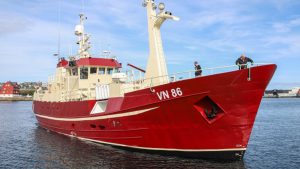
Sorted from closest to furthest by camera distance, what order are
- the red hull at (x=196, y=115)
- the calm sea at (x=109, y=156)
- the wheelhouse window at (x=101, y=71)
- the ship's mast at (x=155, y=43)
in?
the red hull at (x=196, y=115) < the calm sea at (x=109, y=156) < the ship's mast at (x=155, y=43) < the wheelhouse window at (x=101, y=71)

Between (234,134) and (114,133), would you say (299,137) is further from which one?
(114,133)

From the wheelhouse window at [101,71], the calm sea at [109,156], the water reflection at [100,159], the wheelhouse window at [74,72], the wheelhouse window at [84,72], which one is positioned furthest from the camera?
the wheelhouse window at [74,72]

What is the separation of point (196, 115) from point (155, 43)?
557 centimetres

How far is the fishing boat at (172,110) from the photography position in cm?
1428

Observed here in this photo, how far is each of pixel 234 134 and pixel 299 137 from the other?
12.5m

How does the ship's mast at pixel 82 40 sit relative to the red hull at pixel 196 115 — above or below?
above

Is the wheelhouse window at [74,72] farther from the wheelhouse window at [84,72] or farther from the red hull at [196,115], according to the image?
the red hull at [196,115]

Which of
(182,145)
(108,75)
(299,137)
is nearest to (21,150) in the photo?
(108,75)

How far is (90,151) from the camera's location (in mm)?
18844

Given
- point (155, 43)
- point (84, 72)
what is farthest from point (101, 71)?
point (155, 43)

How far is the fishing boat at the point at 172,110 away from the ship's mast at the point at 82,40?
6.22 meters

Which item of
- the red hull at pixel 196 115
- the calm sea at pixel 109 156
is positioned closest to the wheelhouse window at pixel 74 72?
the calm sea at pixel 109 156

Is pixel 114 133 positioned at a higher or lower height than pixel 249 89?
lower

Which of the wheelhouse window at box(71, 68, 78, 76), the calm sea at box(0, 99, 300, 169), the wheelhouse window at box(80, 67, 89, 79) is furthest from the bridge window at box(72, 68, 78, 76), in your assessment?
the calm sea at box(0, 99, 300, 169)
